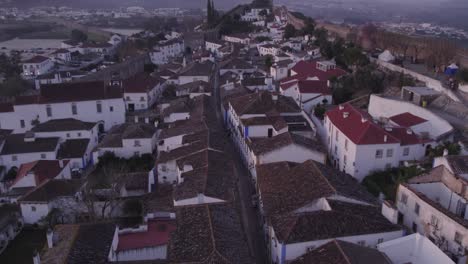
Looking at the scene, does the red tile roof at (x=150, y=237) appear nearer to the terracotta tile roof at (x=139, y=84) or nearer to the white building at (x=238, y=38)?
the terracotta tile roof at (x=139, y=84)

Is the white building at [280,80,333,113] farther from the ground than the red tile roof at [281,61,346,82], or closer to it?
closer to it

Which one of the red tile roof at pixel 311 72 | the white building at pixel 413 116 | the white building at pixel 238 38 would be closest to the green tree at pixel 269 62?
the red tile roof at pixel 311 72

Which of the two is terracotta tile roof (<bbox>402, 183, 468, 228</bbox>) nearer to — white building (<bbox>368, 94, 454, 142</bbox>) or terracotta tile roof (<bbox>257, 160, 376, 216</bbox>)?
terracotta tile roof (<bbox>257, 160, 376, 216</bbox>)

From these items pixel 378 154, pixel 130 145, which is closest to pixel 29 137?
pixel 130 145

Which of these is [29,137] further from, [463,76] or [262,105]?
[463,76]

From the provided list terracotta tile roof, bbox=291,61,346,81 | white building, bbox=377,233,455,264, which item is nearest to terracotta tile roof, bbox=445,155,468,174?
white building, bbox=377,233,455,264

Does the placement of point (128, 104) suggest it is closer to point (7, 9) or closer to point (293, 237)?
point (293, 237)
